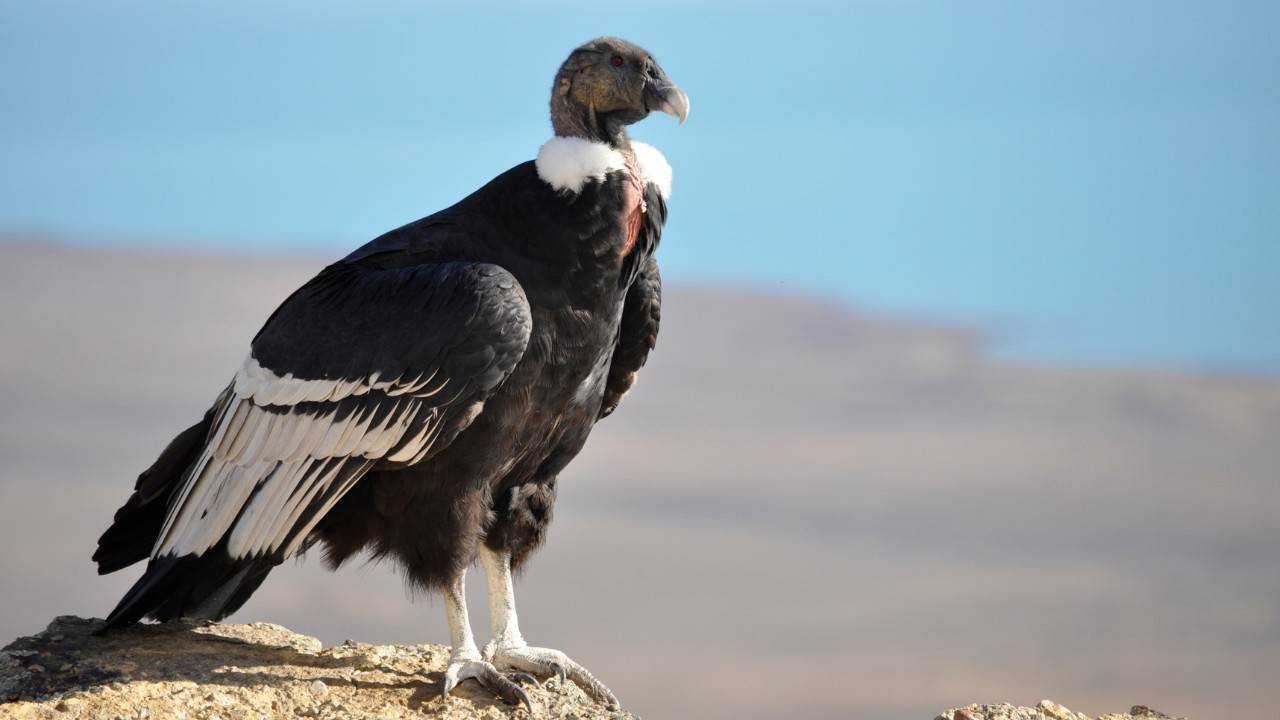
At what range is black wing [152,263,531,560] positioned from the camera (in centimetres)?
801

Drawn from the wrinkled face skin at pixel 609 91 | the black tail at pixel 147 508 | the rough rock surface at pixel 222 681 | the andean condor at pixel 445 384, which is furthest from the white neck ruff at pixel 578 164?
the rough rock surface at pixel 222 681

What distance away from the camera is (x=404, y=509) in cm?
833

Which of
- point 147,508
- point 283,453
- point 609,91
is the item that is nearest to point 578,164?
point 609,91

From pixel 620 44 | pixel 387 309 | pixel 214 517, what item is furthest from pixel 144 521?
pixel 620 44

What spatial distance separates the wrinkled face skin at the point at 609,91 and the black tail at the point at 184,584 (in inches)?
115

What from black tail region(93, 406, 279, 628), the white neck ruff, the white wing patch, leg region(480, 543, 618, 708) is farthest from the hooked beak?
black tail region(93, 406, 279, 628)

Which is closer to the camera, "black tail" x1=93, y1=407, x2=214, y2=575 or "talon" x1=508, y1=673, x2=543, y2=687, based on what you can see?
"talon" x1=508, y1=673, x2=543, y2=687

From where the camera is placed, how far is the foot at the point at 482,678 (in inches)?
332

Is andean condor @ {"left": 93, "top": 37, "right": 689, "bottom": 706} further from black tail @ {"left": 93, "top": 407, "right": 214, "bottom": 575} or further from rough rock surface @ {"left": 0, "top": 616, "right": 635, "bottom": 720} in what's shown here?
rough rock surface @ {"left": 0, "top": 616, "right": 635, "bottom": 720}

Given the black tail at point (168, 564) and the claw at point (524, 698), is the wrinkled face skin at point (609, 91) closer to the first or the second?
the black tail at point (168, 564)

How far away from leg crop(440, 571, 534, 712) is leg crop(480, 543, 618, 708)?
1.69 ft

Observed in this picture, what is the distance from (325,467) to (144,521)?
162 centimetres

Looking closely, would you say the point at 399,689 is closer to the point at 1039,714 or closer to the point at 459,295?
the point at 459,295

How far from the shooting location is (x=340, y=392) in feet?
26.9
